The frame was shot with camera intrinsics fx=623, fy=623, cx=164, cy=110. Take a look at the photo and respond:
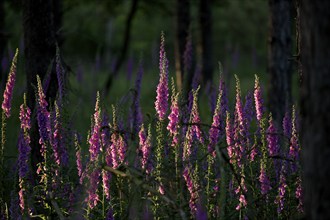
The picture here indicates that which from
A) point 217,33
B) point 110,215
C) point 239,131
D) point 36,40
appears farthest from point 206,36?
point 217,33

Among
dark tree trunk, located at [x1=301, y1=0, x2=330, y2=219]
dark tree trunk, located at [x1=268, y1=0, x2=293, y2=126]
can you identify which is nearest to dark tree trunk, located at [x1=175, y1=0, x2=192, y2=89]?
dark tree trunk, located at [x1=268, y1=0, x2=293, y2=126]

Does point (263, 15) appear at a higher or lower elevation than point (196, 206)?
higher

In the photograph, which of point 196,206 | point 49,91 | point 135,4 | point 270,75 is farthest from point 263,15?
point 196,206

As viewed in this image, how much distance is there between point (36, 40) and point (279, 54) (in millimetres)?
5138

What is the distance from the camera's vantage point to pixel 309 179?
8.89 ft

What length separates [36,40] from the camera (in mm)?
6812

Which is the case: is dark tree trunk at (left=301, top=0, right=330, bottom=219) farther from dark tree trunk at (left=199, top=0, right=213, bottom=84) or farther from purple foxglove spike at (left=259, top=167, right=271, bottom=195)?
dark tree trunk at (left=199, top=0, right=213, bottom=84)

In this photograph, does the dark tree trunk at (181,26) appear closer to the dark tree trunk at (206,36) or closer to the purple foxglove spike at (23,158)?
the dark tree trunk at (206,36)

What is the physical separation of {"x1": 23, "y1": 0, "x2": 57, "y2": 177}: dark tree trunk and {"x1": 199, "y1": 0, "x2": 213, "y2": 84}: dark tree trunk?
10.6 metres

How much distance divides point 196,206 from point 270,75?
6.83 m

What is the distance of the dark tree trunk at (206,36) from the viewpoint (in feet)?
56.4

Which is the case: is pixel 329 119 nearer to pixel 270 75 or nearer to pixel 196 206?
pixel 196 206

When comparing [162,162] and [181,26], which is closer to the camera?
[162,162]

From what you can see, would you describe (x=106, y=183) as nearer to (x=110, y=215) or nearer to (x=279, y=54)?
(x=110, y=215)
